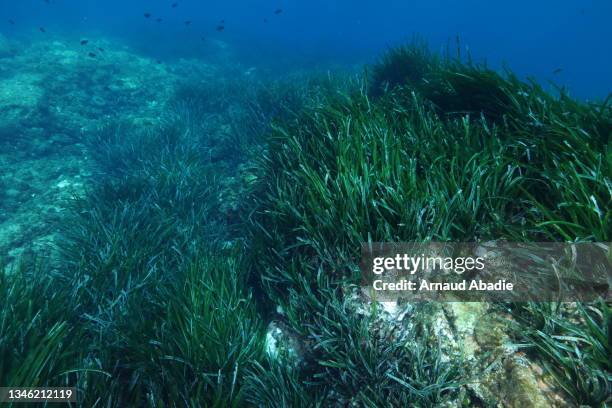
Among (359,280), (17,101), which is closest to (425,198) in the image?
(359,280)

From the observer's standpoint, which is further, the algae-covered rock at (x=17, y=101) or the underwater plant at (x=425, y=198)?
the algae-covered rock at (x=17, y=101)

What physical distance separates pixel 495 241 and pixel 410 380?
1547mm

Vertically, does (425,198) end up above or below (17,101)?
below

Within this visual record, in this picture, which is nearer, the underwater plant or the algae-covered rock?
the underwater plant

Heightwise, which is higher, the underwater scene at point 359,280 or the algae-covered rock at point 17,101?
the algae-covered rock at point 17,101

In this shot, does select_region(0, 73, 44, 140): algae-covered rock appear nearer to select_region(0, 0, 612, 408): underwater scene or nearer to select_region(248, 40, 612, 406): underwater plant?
select_region(0, 0, 612, 408): underwater scene

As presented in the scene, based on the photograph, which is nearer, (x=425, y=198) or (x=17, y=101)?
(x=425, y=198)

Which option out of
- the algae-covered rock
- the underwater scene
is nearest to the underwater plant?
the underwater scene

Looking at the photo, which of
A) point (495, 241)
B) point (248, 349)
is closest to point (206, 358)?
point (248, 349)

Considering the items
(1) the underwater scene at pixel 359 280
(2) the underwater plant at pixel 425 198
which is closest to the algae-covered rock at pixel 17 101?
(1) the underwater scene at pixel 359 280

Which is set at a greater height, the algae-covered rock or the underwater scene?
the algae-covered rock

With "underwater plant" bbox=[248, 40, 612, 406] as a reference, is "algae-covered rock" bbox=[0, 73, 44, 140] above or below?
above

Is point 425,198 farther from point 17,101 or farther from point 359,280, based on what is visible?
point 17,101

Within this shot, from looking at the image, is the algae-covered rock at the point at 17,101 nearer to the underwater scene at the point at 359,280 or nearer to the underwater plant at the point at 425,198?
the underwater scene at the point at 359,280
